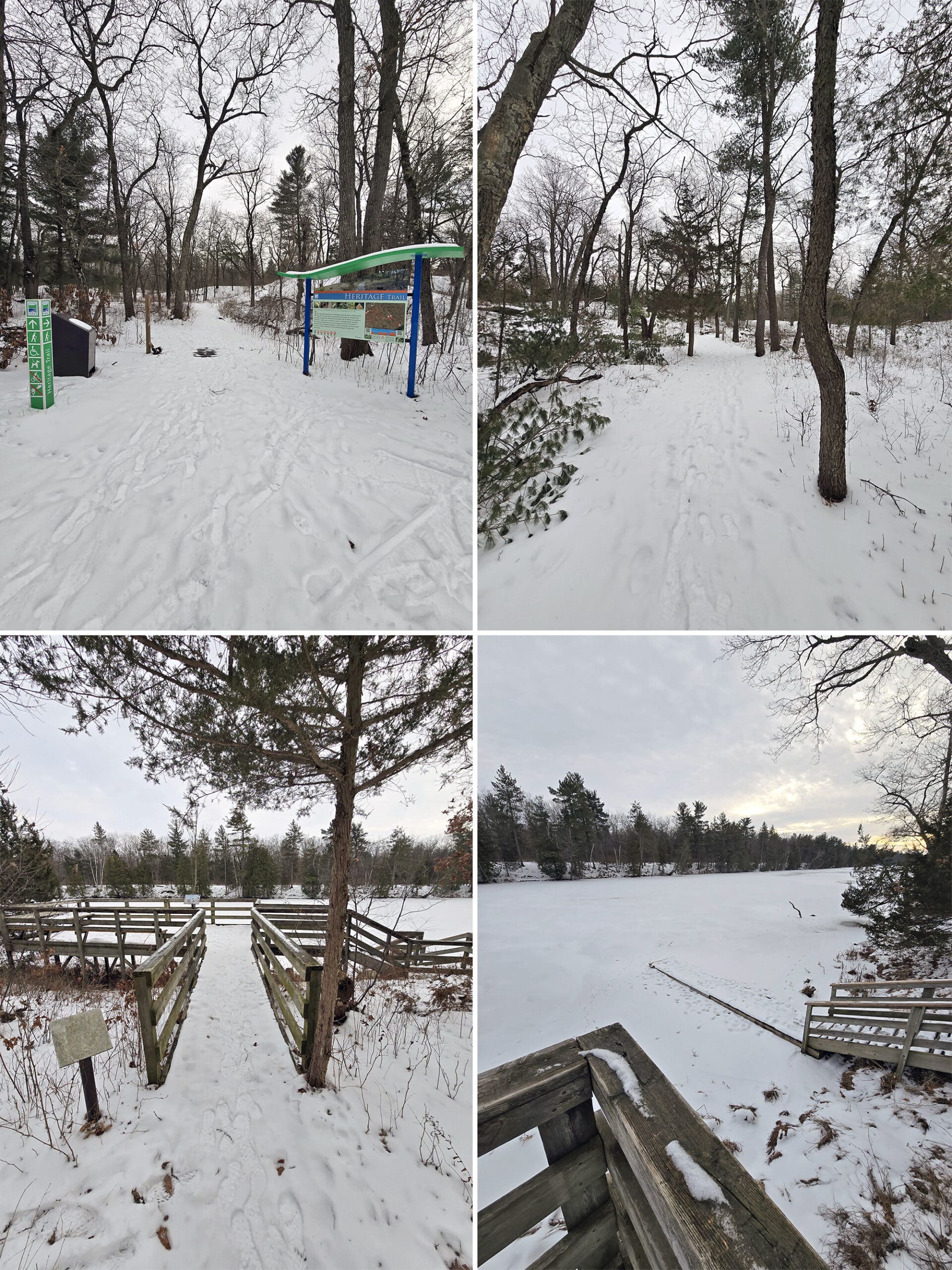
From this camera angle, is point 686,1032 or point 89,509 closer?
point 89,509

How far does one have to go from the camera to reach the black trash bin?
7641 millimetres

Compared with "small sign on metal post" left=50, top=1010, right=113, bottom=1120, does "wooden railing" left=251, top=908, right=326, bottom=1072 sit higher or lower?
lower

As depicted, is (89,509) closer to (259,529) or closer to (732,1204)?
(259,529)

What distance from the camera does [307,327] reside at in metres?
8.88

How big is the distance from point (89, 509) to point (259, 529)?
48.4 inches

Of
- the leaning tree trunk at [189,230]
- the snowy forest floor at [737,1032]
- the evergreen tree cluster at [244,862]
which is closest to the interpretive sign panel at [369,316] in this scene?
the evergreen tree cluster at [244,862]

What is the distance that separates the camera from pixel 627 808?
23172mm

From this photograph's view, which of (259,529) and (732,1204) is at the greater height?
(259,529)

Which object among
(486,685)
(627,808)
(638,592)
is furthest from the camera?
(627,808)

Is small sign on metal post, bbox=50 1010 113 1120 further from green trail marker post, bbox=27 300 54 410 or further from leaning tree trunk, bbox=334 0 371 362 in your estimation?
leaning tree trunk, bbox=334 0 371 362

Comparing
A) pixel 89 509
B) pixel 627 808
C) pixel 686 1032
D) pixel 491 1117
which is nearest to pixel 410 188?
pixel 89 509

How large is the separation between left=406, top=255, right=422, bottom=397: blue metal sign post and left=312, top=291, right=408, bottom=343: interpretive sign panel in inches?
5.1

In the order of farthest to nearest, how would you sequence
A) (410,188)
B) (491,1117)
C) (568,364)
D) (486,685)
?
(410,188), (568,364), (486,685), (491,1117)

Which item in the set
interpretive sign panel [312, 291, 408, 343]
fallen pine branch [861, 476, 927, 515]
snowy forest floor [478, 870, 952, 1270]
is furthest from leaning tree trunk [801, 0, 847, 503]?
snowy forest floor [478, 870, 952, 1270]
